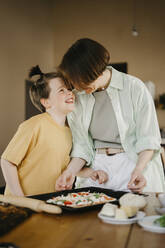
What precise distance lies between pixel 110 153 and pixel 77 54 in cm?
60

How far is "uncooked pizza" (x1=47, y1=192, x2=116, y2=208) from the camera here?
1.30 metres

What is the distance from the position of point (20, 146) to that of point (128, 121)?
559mm

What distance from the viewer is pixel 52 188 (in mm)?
1803

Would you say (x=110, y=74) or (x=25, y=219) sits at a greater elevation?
(x=110, y=74)

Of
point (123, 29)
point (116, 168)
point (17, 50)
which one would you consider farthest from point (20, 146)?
point (123, 29)

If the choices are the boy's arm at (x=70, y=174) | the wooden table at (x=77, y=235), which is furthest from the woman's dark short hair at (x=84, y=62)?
the wooden table at (x=77, y=235)

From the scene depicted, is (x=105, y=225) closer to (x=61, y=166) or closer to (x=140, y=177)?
(x=140, y=177)

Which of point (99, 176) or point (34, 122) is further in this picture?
point (34, 122)

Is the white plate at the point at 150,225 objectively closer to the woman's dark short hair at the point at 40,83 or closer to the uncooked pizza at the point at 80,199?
the uncooked pizza at the point at 80,199

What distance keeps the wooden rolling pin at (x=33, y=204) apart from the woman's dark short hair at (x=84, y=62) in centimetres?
53

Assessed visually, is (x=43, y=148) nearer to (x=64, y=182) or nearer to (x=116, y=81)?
(x=64, y=182)

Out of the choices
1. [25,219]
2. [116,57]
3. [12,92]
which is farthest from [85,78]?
[116,57]

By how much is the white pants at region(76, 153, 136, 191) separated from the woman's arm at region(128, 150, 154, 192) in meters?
0.12

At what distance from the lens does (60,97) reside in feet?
6.04
